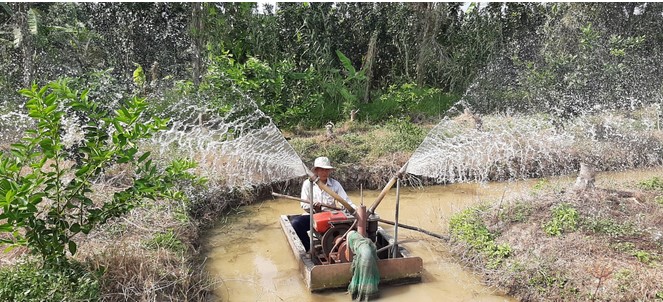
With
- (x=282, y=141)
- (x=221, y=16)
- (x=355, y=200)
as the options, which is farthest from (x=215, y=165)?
(x=221, y=16)

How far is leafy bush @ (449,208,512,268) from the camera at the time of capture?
569cm

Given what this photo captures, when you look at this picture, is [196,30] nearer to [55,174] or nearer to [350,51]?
[350,51]

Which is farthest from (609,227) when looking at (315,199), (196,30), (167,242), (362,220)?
(196,30)

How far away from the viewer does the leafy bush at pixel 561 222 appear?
229 inches

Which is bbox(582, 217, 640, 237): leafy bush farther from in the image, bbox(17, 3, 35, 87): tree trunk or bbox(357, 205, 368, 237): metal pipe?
bbox(17, 3, 35, 87): tree trunk

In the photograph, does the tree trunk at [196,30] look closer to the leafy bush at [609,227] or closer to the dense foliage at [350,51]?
the dense foliage at [350,51]

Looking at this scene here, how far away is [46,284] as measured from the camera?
3.90 metres

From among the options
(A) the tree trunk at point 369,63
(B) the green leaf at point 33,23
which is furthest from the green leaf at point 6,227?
(A) the tree trunk at point 369,63

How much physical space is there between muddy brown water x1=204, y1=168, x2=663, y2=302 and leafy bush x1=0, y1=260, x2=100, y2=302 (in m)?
1.53

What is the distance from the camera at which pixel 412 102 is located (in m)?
15.3

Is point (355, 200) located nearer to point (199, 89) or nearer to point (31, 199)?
point (199, 89)

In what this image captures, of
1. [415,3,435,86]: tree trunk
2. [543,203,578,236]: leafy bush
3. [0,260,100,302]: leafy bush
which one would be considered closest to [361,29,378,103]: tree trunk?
[415,3,435,86]: tree trunk

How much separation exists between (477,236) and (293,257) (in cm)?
245

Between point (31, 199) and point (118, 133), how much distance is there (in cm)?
82
